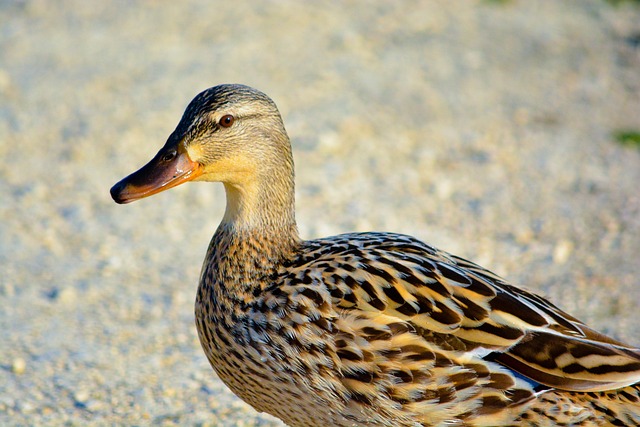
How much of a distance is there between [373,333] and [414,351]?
0.19 meters

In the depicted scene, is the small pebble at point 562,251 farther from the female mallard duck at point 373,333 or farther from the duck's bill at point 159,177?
the duck's bill at point 159,177

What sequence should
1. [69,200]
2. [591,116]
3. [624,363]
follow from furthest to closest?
[591,116]
[69,200]
[624,363]

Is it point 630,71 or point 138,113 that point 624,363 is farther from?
point 630,71

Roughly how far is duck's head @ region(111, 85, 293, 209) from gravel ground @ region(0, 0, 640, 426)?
1.49 metres

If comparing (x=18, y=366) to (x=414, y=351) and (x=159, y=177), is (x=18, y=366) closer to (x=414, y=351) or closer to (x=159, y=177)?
(x=159, y=177)

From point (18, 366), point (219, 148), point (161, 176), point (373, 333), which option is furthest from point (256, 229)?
point (18, 366)

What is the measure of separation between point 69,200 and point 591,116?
16.9ft

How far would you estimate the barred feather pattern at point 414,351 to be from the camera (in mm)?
3797

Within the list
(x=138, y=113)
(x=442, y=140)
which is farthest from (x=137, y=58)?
(x=442, y=140)

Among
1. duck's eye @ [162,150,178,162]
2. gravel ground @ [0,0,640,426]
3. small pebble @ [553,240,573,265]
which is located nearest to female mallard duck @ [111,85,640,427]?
duck's eye @ [162,150,178,162]

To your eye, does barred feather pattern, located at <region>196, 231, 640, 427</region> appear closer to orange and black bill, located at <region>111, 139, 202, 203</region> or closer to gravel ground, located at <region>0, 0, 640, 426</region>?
orange and black bill, located at <region>111, 139, 202, 203</region>

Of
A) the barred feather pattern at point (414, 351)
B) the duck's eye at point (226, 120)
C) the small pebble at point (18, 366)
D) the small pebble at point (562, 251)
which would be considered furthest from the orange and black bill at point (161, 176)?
the small pebble at point (562, 251)

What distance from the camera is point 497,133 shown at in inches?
340

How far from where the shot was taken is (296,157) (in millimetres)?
8023
